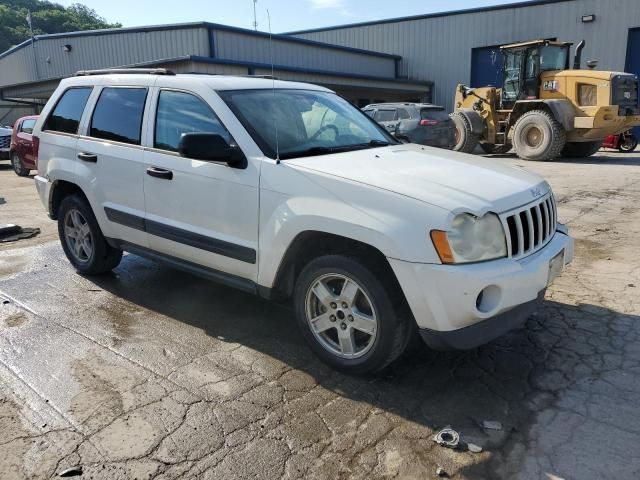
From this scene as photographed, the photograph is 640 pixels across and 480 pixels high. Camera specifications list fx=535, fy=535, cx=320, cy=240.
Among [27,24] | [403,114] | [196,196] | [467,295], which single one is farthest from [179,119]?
[27,24]

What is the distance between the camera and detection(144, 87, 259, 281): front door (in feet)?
11.9

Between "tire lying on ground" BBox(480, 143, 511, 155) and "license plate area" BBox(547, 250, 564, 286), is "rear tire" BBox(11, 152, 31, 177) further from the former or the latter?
"license plate area" BBox(547, 250, 564, 286)

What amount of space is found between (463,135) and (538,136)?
7.43ft

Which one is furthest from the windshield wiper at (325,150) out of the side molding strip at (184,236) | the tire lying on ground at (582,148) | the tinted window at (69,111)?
the tire lying on ground at (582,148)

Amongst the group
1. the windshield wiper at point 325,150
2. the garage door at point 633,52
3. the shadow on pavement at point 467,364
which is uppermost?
the garage door at point 633,52

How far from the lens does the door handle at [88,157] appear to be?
4711 millimetres

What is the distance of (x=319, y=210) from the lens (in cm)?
321

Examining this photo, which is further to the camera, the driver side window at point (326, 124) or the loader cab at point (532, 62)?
the loader cab at point (532, 62)

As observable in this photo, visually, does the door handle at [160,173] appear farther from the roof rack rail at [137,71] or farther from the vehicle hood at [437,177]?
the vehicle hood at [437,177]

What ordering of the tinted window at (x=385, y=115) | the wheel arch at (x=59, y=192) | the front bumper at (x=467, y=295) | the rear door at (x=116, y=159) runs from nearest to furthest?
the front bumper at (x=467, y=295) → the rear door at (x=116, y=159) → the wheel arch at (x=59, y=192) → the tinted window at (x=385, y=115)

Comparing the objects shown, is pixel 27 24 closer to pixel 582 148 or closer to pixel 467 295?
pixel 582 148

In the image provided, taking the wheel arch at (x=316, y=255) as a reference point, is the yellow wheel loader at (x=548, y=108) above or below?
above

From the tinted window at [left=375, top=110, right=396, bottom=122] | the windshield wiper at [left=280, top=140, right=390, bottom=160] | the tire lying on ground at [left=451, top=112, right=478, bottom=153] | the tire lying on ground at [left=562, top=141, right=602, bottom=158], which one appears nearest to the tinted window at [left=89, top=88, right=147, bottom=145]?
the windshield wiper at [left=280, top=140, right=390, bottom=160]

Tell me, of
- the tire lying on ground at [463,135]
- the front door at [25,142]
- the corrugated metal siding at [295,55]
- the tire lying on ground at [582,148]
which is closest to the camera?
the front door at [25,142]
